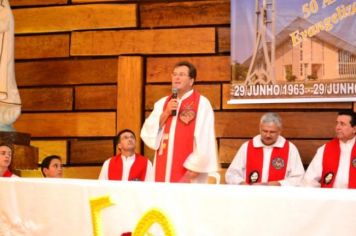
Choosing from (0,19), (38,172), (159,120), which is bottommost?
(38,172)

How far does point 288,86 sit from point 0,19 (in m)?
2.85

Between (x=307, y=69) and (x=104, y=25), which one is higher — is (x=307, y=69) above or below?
below

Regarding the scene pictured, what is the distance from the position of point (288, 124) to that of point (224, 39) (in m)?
1.09

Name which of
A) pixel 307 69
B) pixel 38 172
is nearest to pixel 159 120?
pixel 38 172

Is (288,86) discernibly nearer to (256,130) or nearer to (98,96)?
(256,130)

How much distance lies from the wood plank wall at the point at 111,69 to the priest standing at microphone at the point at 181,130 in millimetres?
1880

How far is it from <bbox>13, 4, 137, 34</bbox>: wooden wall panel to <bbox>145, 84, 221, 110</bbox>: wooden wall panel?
74 cm

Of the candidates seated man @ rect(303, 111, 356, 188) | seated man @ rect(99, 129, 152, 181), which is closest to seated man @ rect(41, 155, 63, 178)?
seated man @ rect(99, 129, 152, 181)

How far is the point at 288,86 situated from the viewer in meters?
5.88

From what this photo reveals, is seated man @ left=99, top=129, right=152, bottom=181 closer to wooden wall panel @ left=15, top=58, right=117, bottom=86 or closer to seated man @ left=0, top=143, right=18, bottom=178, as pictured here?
seated man @ left=0, top=143, right=18, bottom=178

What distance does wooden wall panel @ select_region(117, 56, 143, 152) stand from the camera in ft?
20.9

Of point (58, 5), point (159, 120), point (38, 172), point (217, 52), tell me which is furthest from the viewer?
point (58, 5)

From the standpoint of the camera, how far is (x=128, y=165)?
5523 mm

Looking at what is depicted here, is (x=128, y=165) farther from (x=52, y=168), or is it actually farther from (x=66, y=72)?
(x=66, y=72)
